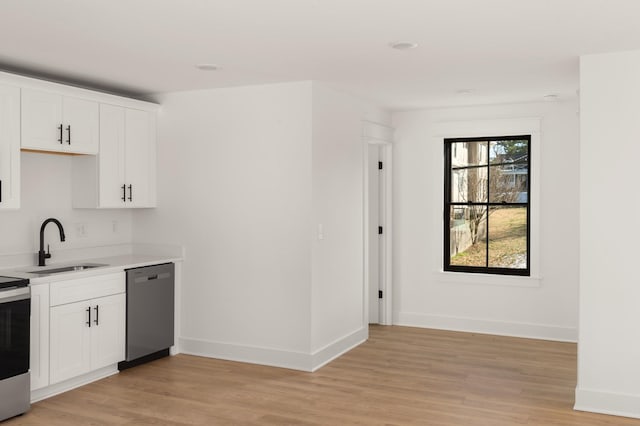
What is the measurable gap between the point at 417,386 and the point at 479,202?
2600 millimetres

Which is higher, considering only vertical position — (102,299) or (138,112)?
(138,112)

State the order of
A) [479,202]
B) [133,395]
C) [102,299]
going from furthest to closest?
[479,202] < [102,299] < [133,395]

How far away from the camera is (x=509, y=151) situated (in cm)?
643

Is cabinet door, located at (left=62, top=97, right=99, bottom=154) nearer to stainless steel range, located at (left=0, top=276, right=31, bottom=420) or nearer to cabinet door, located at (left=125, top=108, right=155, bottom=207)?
cabinet door, located at (left=125, top=108, right=155, bottom=207)

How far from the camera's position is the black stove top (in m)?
3.88

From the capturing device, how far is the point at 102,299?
4.80 meters

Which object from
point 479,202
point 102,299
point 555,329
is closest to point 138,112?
point 102,299

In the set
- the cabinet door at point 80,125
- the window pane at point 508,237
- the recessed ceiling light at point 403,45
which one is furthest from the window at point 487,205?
the cabinet door at point 80,125

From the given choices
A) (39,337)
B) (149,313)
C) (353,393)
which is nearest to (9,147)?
(39,337)

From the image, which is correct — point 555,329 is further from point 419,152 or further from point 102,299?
point 102,299

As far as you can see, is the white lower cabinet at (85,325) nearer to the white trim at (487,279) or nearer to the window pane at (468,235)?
the white trim at (487,279)

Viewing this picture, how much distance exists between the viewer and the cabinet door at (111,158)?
511cm

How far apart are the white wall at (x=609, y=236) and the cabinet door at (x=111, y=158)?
12.1 feet

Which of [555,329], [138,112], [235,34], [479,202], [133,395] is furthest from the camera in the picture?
[479,202]
